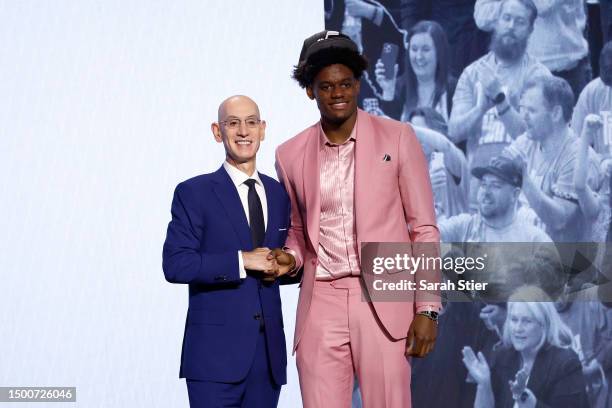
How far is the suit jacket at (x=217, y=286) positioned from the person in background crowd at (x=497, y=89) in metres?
1.95

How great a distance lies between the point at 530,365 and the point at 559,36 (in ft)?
5.36

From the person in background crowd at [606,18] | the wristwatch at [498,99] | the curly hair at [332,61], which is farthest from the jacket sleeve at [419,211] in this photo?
the person in background crowd at [606,18]

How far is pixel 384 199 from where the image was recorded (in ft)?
8.32

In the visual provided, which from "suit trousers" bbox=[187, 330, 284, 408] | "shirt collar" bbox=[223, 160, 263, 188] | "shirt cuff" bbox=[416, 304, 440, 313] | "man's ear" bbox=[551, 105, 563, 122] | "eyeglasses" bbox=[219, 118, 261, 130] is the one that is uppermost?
"man's ear" bbox=[551, 105, 563, 122]

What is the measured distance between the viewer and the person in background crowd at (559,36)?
4340 millimetres

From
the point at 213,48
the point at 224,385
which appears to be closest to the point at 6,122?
the point at 213,48

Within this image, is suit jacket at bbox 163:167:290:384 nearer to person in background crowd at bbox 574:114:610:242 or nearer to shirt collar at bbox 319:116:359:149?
shirt collar at bbox 319:116:359:149

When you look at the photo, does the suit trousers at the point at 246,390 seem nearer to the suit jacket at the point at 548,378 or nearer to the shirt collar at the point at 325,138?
the shirt collar at the point at 325,138

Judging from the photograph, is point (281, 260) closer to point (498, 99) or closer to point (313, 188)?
point (313, 188)

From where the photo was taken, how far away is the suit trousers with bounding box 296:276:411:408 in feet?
8.19

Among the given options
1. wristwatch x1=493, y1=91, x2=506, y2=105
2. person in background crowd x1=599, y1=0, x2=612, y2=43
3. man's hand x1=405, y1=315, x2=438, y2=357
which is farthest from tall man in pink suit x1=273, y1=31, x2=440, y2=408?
person in background crowd x1=599, y1=0, x2=612, y2=43

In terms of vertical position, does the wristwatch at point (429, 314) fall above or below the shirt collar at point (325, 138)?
below

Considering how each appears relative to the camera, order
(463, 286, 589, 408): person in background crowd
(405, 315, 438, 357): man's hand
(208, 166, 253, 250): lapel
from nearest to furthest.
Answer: (405, 315, 438, 357): man's hand → (208, 166, 253, 250): lapel → (463, 286, 589, 408): person in background crowd

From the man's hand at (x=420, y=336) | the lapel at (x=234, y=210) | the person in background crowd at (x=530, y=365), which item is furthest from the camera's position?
the person in background crowd at (x=530, y=365)
